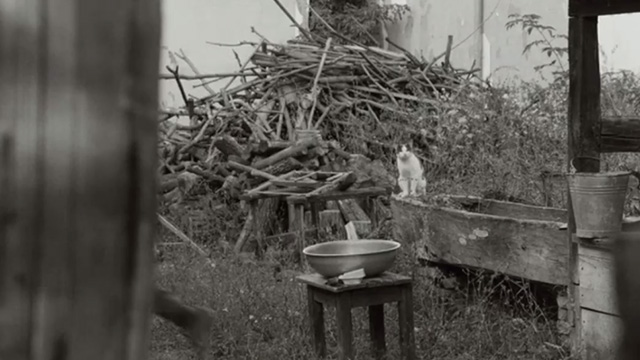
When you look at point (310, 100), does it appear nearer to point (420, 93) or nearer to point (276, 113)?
point (276, 113)

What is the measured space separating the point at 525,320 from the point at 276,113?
7.47m

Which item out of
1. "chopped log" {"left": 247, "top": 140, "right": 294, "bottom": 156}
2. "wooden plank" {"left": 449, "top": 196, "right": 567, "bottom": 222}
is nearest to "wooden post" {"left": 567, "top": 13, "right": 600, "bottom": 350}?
"wooden plank" {"left": 449, "top": 196, "right": 567, "bottom": 222}

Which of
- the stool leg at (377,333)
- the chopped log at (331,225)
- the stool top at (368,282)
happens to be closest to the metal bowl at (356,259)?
the stool top at (368,282)

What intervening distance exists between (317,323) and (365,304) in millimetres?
451

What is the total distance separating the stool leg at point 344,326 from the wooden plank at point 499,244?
1451mm

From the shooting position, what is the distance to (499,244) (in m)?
6.70

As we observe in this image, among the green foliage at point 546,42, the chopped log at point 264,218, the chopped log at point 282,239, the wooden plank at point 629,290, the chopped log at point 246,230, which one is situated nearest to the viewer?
the wooden plank at point 629,290

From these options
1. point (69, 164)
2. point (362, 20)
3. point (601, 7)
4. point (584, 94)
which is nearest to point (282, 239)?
point (584, 94)

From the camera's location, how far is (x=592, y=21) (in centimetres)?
562

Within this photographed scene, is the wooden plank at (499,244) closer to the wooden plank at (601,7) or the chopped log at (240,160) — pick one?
the wooden plank at (601,7)

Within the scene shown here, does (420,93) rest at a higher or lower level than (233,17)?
lower

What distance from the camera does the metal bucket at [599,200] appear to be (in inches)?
209

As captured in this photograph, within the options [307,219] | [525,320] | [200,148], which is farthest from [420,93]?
[525,320]

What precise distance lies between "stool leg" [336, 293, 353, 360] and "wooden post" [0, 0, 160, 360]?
5242mm
